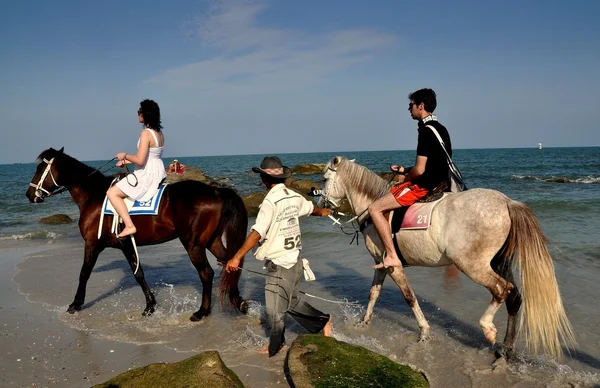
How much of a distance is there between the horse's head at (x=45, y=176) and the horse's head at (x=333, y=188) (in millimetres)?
4379

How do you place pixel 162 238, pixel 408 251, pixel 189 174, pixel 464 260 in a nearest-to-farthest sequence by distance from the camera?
pixel 464 260 → pixel 408 251 → pixel 162 238 → pixel 189 174

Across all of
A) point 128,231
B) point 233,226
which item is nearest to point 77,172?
point 128,231

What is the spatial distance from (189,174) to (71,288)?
1869 cm

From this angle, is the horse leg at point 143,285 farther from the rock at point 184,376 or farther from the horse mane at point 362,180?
the horse mane at point 362,180

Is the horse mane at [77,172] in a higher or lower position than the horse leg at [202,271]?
higher

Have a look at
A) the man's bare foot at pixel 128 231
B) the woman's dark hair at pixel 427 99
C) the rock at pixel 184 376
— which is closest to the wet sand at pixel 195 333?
the rock at pixel 184 376

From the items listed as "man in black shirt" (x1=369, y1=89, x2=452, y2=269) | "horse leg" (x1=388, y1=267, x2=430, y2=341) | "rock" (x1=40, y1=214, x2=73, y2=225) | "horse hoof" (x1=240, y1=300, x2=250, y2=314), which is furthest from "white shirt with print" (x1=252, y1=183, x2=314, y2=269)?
"rock" (x1=40, y1=214, x2=73, y2=225)

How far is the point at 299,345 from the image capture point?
431cm

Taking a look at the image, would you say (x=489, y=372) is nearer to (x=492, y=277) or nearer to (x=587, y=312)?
(x=492, y=277)

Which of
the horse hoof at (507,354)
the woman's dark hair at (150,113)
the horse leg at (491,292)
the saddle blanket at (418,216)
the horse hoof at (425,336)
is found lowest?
the horse hoof at (425,336)

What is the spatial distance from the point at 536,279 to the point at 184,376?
362 centimetres

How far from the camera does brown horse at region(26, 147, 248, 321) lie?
20.7ft

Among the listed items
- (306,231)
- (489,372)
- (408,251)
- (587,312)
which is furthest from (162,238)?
(306,231)

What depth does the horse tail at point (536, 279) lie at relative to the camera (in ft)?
14.5
